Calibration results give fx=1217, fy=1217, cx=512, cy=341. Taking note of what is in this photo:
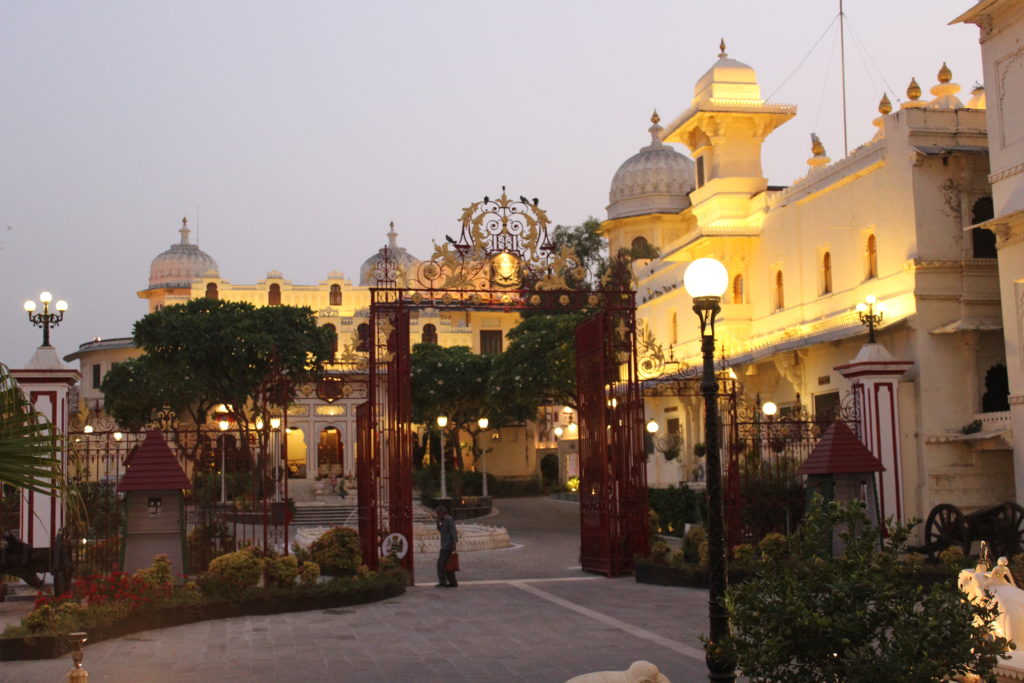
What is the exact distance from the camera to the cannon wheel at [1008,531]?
18.9 m

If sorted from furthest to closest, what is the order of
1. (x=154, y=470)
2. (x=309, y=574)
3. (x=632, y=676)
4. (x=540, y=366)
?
(x=540, y=366)
(x=154, y=470)
(x=309, y=574)
(x=632, y=676)

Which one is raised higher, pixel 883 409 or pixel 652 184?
pixel 652 184

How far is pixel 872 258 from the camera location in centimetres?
2745

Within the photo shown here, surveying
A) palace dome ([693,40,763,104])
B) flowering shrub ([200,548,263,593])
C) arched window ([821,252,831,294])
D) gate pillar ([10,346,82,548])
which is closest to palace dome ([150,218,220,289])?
palace dome ([693,40,763,104])

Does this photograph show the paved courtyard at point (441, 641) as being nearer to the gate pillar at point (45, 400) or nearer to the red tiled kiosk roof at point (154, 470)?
the red tiled kiosk roof at point (154, 470)

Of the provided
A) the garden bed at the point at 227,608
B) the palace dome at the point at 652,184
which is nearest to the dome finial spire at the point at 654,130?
the palace dome at the point at 652,184

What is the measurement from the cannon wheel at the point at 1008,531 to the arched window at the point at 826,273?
11197 mm

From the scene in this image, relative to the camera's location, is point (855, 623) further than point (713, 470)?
No

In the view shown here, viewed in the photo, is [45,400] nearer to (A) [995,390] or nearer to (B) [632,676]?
(B) [632,676]

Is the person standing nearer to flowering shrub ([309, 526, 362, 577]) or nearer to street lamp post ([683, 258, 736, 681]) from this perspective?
flowering shrub ([309, 526, 362, 577])

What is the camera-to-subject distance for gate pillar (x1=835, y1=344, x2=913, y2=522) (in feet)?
76.8

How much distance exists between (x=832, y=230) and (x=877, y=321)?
539 centimetres

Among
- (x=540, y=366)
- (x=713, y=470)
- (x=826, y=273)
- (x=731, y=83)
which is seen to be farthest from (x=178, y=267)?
(x=713, y=470)

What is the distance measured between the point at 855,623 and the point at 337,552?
12633 millimetres
